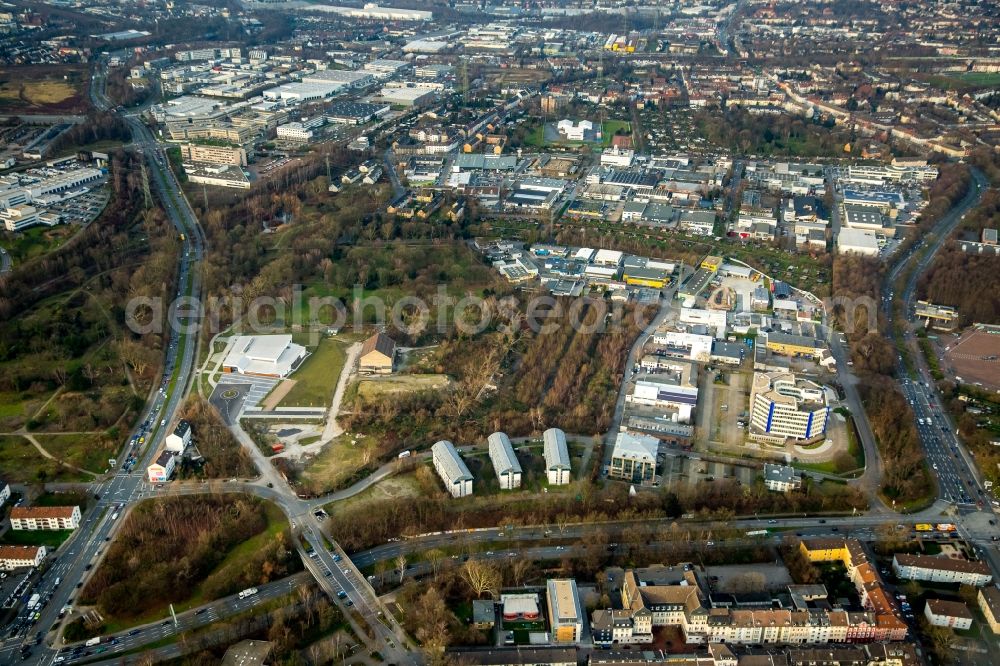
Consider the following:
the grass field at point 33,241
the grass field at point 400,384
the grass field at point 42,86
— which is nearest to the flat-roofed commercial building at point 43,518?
the grass field at point 400,384

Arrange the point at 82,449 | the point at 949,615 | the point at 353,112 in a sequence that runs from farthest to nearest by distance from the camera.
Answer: the point at 353,112 < the point at 82,449 < the point at 949,615

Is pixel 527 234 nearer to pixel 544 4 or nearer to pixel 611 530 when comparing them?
pixel 611 530

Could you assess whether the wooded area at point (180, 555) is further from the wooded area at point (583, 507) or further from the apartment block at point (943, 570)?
the apartment block at point (943, 570)

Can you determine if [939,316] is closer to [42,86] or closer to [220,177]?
[220,177]

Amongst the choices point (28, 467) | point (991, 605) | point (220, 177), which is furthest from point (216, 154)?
point (991, 605)

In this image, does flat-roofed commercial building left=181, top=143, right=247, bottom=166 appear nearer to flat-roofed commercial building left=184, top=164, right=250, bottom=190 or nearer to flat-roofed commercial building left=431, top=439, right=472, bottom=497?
flat-roofed commercial building left=184, top=164, right=250, bottom=190

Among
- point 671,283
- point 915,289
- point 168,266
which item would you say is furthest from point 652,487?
point 168,266

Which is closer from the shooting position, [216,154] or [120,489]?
[120,489]
